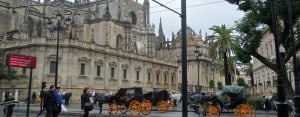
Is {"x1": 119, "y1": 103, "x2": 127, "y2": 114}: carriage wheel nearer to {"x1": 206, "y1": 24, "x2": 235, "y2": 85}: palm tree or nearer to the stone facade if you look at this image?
the stone facade

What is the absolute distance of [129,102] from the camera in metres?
22.6

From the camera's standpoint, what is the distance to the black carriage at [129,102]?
19891 mm

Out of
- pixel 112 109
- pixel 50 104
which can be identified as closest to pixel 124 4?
pixel 112 109

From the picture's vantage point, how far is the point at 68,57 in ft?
136

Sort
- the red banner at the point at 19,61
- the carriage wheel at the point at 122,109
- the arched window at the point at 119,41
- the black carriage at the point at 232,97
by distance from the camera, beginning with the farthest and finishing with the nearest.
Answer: the arched window at the point at 119,41 → the black carriage at the point at 232,97 → the carriage wheel at the point at 122,109 → the red banner at the point at 19,61

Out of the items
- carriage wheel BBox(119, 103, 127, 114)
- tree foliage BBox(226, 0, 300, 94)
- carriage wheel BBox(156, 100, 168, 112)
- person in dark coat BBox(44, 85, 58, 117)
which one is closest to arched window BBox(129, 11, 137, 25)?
tree foliage BBox(226, 0, 300, 94)

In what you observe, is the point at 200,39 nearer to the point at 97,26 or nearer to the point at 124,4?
the point at 124,4

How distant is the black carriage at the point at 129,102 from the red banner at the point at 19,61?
20.7 ft

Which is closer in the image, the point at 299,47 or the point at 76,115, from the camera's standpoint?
the point at 76,115

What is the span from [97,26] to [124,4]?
1424 cm

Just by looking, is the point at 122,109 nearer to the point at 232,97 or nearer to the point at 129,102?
the point at 129,102

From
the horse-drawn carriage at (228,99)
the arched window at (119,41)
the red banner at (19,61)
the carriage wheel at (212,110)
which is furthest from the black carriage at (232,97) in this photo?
the arched window at (119,41)

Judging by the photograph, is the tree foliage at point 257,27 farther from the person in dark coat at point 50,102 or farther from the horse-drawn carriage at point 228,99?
the person in dark coat at point 50,102

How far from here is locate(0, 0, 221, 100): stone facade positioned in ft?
135
